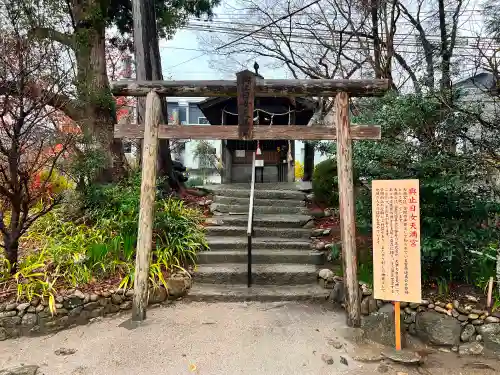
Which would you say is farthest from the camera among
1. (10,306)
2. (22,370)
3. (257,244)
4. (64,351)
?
(257,244)

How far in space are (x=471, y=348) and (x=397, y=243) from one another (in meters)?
1.39

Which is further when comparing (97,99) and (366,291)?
(97,99)

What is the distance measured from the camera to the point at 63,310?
3.91 meters

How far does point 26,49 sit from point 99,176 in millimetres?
2512

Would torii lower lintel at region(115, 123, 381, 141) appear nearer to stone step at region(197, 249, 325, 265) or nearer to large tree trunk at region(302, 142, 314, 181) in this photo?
stone step at region(197, 249, 325, 265)

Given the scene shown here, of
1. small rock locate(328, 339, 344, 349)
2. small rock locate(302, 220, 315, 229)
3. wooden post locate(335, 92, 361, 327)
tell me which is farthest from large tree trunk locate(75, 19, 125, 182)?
small rock locate(328, 339, 344, 349)

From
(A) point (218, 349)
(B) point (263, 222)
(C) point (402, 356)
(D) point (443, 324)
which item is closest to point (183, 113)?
(B) point (263, 222)

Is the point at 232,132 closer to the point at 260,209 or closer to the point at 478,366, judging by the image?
the point at 260,209

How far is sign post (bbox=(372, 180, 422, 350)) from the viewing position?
136 inches

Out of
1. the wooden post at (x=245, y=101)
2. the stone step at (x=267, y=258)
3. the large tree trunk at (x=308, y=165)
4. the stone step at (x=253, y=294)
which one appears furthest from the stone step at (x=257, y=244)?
the large tree trunk at (x=308, y=165)

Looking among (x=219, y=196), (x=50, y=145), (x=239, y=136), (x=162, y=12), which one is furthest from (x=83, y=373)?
(x=162, y=12)

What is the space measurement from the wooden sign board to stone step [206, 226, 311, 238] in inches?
102

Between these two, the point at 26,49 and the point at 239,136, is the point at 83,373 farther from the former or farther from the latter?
the point at 26,49

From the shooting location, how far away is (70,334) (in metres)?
3.75
